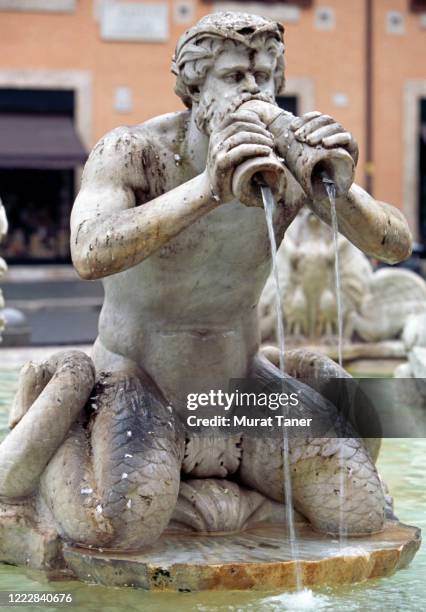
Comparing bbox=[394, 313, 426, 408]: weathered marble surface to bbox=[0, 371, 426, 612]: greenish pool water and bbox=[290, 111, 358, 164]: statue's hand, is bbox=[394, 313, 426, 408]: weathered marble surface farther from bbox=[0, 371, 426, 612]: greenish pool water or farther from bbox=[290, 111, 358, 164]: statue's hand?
bbox=[290, 111, 358, 164]: statue's hand

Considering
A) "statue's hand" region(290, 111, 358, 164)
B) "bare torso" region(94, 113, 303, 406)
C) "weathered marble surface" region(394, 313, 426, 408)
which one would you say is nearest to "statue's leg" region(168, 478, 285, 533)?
"bare torso" region(94, 113, 303, 406)

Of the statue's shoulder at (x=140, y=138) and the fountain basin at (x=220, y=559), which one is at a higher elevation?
A: the statue's shoulder at (x=140, y=138)

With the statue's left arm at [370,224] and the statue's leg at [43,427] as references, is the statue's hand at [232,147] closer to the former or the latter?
the statue's left arm at [370,224]

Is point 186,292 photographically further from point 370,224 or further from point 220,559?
point 220,559

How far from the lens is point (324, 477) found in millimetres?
4379

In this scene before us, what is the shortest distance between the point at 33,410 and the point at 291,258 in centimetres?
571

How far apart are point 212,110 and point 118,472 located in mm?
1053

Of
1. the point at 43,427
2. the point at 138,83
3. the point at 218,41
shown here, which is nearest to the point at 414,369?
the point at 43,427

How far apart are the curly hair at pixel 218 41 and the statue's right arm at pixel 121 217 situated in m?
0.31

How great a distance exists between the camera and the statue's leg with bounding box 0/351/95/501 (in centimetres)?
429

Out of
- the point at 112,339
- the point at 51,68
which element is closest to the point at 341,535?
the point at 112,339

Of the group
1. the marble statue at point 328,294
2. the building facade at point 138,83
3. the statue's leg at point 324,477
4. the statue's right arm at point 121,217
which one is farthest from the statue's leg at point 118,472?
the building facade at point 138,83

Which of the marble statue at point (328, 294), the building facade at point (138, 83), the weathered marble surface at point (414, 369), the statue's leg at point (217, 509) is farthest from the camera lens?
the building facade at point (138, 83)

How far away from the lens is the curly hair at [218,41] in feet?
13.5
